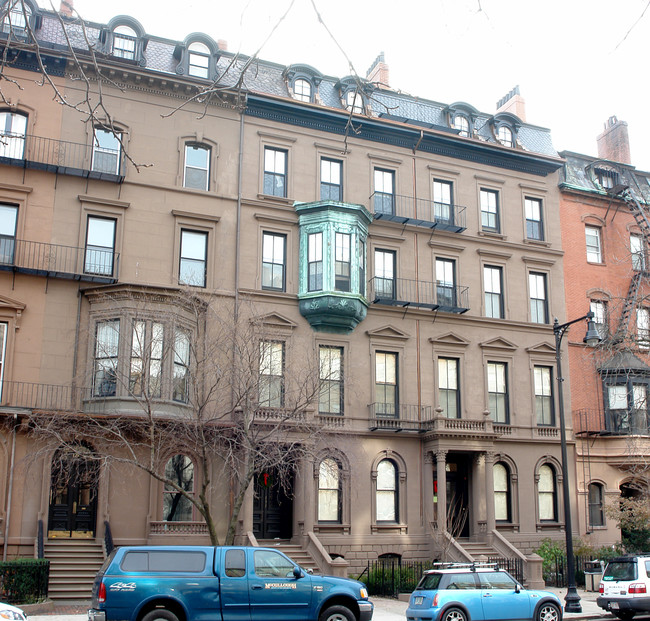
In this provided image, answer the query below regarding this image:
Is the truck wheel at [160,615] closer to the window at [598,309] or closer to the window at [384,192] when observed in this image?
the window at [384,192]

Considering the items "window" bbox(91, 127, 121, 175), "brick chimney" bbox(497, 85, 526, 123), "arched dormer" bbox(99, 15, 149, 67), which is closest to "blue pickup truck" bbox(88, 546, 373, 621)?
"window" bbox(91, 127, 121, 175)

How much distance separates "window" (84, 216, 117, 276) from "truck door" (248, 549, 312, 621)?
44.7 ft

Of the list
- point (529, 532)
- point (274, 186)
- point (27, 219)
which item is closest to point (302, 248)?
point (274, 186)

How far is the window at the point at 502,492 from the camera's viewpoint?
29.5 meters

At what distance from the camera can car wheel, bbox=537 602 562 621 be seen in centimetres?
1766

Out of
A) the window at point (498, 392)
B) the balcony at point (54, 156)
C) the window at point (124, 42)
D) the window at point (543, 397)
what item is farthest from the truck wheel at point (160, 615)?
the window at point (124, 42)

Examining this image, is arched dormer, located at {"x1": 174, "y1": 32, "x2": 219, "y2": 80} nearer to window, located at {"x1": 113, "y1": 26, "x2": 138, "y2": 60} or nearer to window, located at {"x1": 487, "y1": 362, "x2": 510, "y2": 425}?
window, located at {"x1": 113, "y1": 26, "x2": 138, "y2": 60}

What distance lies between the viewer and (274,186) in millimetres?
29109

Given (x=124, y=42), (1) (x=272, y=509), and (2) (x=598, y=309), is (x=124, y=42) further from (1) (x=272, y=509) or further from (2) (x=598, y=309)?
(2) (x=598, y=309)

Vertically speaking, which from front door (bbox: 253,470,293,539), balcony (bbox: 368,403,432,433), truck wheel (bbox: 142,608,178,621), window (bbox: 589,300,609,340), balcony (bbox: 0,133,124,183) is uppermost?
balcony (bbox: 0,133,124,183)

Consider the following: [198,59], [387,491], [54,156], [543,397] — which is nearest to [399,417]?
[387,491]

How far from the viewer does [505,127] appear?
34.9m

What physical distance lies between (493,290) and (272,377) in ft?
39.0

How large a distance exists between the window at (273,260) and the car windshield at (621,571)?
14.4 meters
